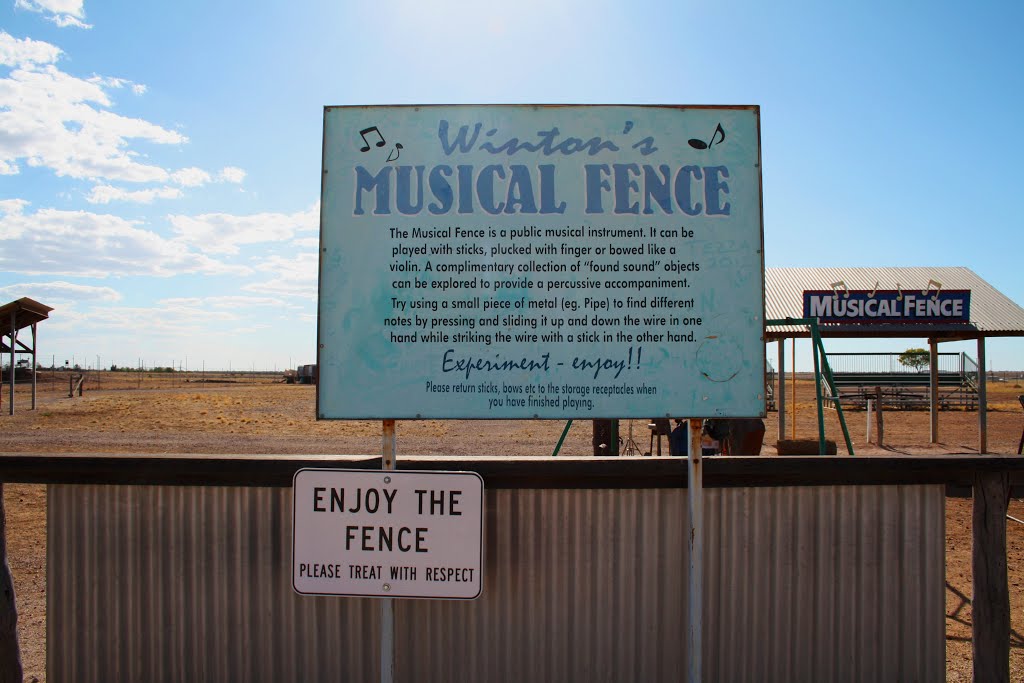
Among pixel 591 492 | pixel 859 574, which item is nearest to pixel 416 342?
pixel 591 492

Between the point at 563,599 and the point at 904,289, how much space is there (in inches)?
655

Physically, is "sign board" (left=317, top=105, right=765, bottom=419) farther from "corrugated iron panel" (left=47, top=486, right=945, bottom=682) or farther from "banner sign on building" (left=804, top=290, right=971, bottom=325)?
"banner sign on building" (left=804, top=290, right=971, bottom=325)

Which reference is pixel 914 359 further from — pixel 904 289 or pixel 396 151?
pixel 396 151

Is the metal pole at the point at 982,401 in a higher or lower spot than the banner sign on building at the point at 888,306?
lower

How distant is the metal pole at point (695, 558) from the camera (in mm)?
2805

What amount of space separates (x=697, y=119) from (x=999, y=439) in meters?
18.5

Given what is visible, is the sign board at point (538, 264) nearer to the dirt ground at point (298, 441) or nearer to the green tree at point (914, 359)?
the dirt ground at point (298, 441)

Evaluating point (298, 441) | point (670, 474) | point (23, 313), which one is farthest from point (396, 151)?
point (23, 313)

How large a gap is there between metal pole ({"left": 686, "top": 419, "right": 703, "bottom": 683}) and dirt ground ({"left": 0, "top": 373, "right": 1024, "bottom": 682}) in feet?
6.67

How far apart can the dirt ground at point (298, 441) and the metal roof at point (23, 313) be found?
9.17 ft

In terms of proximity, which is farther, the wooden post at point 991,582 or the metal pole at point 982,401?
the metal pole at point 982,401

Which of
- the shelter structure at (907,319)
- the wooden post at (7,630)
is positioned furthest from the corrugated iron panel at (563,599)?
the shelter structure at (907,319)

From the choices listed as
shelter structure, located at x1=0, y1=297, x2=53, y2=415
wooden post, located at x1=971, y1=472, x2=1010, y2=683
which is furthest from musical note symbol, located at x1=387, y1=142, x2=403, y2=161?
shelter structure, located at x1=0, y1=297, x2=53, y2=415

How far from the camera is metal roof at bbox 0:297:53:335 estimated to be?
19.6 metres
